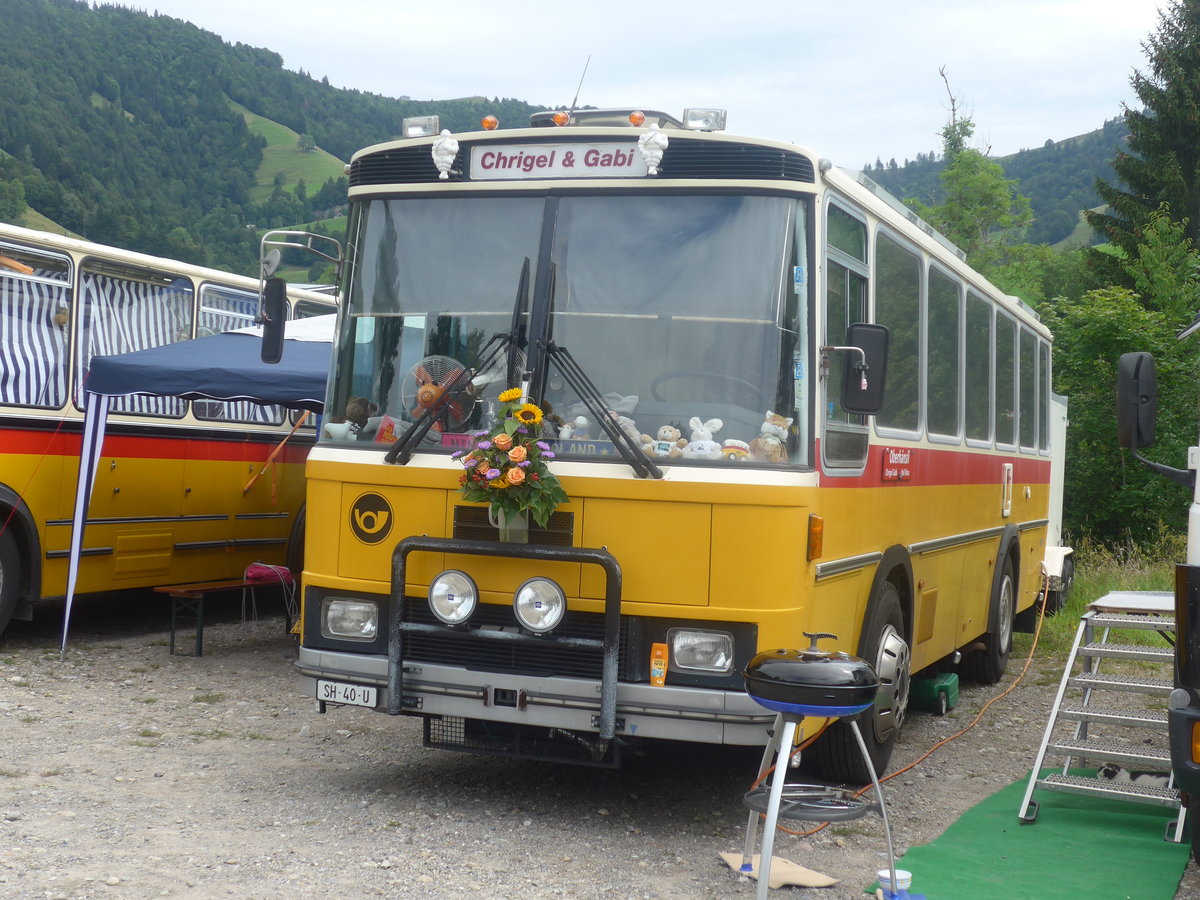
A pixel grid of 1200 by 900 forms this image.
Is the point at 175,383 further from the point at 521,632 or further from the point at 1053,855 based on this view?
the point at 1053,855

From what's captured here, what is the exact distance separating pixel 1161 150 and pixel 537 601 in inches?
1536

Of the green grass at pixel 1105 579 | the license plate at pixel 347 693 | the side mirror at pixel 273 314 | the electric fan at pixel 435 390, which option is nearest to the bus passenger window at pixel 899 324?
the electric fan at pixel 435 390

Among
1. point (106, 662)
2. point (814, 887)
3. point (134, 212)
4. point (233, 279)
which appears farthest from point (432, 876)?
point (134, 212)

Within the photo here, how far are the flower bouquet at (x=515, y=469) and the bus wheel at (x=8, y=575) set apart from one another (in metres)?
5.57

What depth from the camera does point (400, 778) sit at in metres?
6.62

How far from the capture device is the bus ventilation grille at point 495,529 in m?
5.54

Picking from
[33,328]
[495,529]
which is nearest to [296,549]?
[33,328]

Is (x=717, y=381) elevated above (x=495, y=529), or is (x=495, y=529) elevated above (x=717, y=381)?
(x=717, y=381)

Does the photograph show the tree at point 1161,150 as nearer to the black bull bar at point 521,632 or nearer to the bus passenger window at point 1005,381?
the bus passenger window at point 1005,381

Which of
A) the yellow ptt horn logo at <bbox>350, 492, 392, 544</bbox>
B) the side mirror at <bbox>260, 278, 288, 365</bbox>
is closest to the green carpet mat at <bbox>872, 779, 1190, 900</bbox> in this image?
the yellow ptt horn logo at <bbox>350, 492, 392, 544</bbox>

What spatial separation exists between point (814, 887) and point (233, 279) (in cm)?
887

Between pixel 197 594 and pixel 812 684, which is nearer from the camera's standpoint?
pixel 812 684

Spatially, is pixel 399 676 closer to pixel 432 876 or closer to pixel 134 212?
pixel 432 876

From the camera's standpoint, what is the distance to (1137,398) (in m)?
5.43
